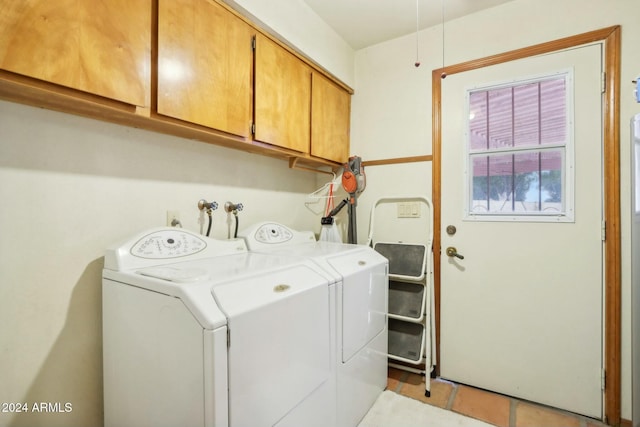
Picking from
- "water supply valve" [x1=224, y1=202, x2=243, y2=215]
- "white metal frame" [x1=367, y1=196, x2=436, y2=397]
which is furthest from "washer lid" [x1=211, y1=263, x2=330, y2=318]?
"white metal frame" [x1=367, y1=196, x2=436, y2=397]

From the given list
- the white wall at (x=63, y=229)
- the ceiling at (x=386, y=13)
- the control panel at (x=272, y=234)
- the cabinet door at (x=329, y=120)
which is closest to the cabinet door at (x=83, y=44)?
the white wall at (x=63, y=229)

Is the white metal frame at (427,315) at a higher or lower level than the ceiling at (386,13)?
lower

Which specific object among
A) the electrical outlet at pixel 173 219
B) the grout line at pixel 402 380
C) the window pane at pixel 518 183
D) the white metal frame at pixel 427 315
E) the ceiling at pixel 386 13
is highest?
the ceiling at pixel 386 13

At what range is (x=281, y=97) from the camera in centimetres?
189

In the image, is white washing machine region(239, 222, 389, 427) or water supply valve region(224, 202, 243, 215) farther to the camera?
water supply valve region(224, 202, 243, 215)

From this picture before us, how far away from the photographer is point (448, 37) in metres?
2.23

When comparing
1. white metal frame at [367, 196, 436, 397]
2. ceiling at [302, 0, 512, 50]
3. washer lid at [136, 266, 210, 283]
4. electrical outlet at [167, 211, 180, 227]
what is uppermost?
ceiling at [302, 0, 512, 50]

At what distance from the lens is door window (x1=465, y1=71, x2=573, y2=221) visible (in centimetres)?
187

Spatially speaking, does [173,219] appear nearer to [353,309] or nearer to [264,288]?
[264,288]

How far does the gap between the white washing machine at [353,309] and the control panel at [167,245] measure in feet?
1.25

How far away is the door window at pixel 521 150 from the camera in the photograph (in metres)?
1.87

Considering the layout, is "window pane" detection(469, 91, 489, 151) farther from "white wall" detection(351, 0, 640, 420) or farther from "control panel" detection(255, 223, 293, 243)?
"control panel" detection(255, 223, 293, 243)

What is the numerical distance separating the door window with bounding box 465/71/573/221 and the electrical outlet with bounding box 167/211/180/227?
190 centimetres

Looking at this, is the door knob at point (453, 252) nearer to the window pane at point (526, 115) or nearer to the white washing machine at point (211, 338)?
the window pane at point (526, 115)
